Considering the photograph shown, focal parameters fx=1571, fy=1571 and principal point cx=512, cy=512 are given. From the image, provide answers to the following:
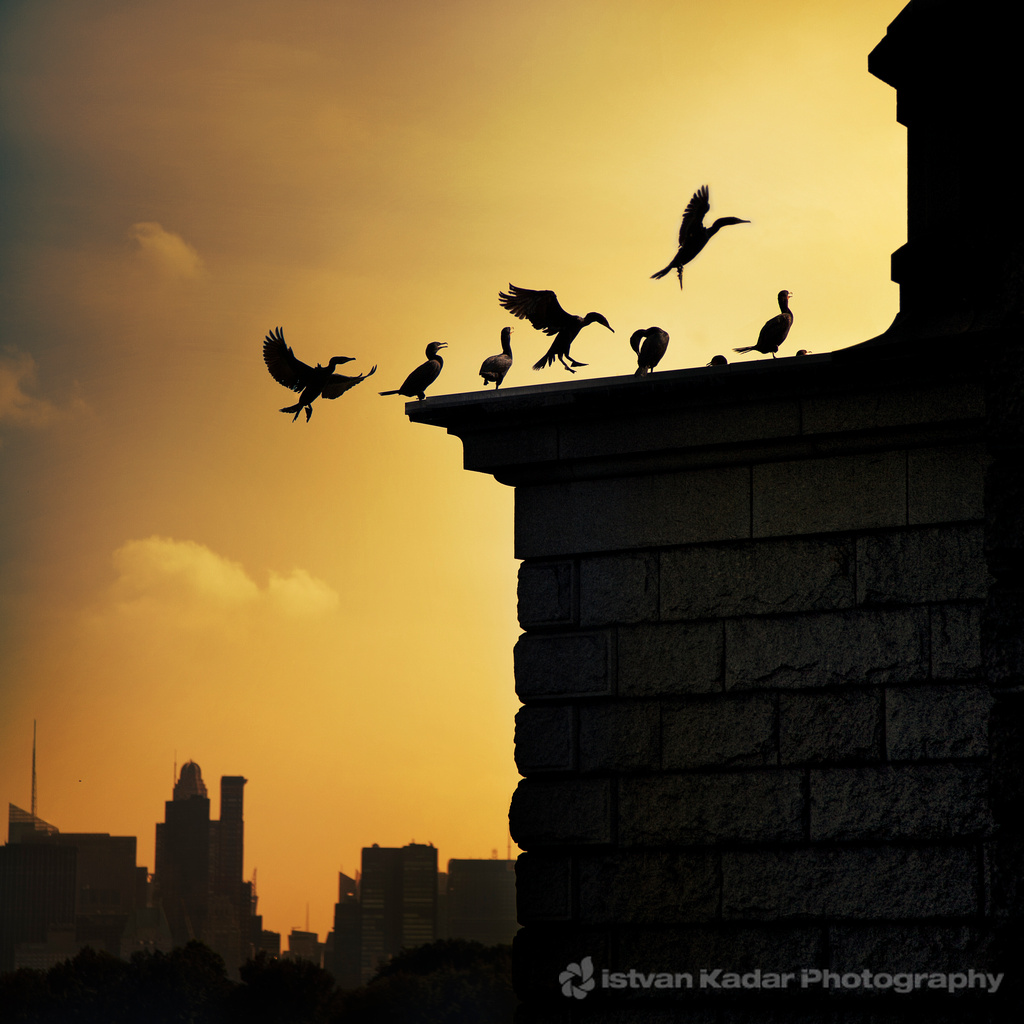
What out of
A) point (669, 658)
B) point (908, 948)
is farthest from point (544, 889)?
point (908, 948)

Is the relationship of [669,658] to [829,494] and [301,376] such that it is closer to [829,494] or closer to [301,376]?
[829,494]

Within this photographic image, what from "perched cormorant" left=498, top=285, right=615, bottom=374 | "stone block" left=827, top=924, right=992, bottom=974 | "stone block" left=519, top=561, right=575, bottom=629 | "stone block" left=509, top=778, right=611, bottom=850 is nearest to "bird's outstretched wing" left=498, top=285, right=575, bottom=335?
"perched cormorant" left=498, top=285, right=615, bottom=374

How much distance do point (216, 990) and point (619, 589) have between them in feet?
246

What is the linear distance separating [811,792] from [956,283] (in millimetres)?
2875

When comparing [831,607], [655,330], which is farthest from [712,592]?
→ [655,330]

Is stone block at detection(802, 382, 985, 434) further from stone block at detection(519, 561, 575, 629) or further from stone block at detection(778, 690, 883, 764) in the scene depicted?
stone block at detection(519, 561, 575, 629)

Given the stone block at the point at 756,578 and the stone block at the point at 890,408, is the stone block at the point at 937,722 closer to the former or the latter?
the stone block at the point at 756,578

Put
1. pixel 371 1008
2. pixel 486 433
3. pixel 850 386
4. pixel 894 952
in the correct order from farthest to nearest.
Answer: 1. pixel 371 1008
2. pixel 486 433
3. pixel 850 386
4. pixel 894 952

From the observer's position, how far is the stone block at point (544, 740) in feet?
29.5

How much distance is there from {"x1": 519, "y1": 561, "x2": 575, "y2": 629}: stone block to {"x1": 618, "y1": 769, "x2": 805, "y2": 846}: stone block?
3.43 feet

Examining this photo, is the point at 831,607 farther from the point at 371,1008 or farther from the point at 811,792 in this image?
the point at 371,1008

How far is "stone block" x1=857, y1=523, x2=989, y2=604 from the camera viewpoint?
814 cm

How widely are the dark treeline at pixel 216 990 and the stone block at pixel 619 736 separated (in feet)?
226

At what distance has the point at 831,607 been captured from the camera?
848cm
